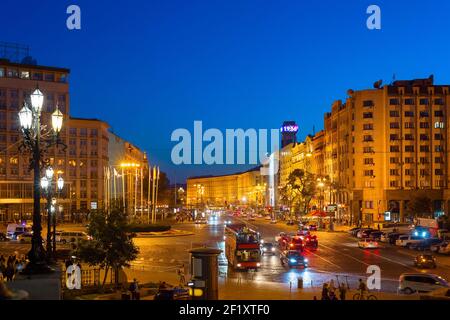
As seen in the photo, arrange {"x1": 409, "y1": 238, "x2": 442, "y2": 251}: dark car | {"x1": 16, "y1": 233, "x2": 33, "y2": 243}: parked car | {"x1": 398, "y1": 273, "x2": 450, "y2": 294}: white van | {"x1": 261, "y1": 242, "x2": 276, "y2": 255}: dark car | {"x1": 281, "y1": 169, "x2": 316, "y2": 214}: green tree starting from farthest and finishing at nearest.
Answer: {"x1": 281, "y1": 169, "x2": 316, "y2": 214}: green tree, {"x1": 16, "y1": 233, "x2": 33, "y2": 243}: parked car, {"x1": 409, "y1": 238, "x2": 442, "y2": 251}: dark car, {"x1": 261, "y1": 242, "x2": 276, "y2": 255}: dark car, {"x1": 398, "y1": 273, "x2": 450, "y2": 294}: white van

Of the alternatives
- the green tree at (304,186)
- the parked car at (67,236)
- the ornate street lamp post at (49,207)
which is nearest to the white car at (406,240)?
the parked car at (67,236)

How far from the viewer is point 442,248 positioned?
164 ft

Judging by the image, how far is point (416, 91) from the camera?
325 ft

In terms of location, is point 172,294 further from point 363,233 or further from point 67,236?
point 363,233

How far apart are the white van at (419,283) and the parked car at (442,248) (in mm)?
25123

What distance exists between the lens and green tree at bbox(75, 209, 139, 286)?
26234mm

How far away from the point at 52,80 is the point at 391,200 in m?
67.0

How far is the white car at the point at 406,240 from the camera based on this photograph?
5544 centimetres

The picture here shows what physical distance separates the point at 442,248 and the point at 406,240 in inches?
265

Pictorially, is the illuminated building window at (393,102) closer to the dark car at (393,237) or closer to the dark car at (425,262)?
the dark car at (393,237)

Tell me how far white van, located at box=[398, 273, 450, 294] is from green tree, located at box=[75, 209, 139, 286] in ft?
41.6

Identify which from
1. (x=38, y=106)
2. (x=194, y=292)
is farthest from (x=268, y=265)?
(x=38, y=106)

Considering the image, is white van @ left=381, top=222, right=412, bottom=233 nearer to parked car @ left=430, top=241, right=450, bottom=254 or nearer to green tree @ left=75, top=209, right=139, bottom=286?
parked car @ left=430, top=241, right=450, bottom=254

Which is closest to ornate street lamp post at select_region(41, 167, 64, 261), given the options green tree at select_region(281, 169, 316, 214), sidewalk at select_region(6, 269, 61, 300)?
sidewalk at select_region(6, 269, 61, 300)
